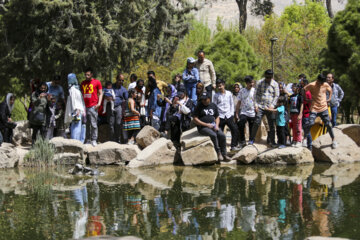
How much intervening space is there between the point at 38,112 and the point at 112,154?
2013 millimetres

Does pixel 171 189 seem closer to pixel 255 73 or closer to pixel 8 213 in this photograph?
pixel 8 213

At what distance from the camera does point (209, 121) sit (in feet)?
39.4

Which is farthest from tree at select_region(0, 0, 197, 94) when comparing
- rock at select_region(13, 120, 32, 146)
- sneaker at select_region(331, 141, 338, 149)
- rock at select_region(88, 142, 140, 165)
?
sneaker at select_region(331, 141, 338, 149)

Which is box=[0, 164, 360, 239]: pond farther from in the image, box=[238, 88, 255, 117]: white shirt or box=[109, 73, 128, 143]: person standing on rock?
box=[109, 73, 128, 143]: person standing on rock

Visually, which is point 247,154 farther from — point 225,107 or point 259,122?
point 225,107

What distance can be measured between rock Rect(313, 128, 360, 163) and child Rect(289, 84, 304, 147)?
612 millimetres

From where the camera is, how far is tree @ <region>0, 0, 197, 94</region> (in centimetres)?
1611

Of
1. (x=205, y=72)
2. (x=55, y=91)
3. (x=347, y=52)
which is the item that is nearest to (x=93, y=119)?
(x=55, y=91)

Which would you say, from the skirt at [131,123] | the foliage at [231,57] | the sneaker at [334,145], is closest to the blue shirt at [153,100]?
the skirt at [131,123]

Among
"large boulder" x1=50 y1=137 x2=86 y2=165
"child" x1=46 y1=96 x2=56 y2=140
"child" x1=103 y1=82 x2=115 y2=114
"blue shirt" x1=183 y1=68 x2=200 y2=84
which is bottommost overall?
"large boulder" x1=50 y1=137 x2=86 y2=165

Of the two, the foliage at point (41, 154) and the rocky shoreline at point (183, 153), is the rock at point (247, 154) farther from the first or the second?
the foliage at point (41, 154)

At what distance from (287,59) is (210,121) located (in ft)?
56.1

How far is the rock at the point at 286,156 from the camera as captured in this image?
11656 mm

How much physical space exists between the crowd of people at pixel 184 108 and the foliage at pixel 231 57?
814 cm
